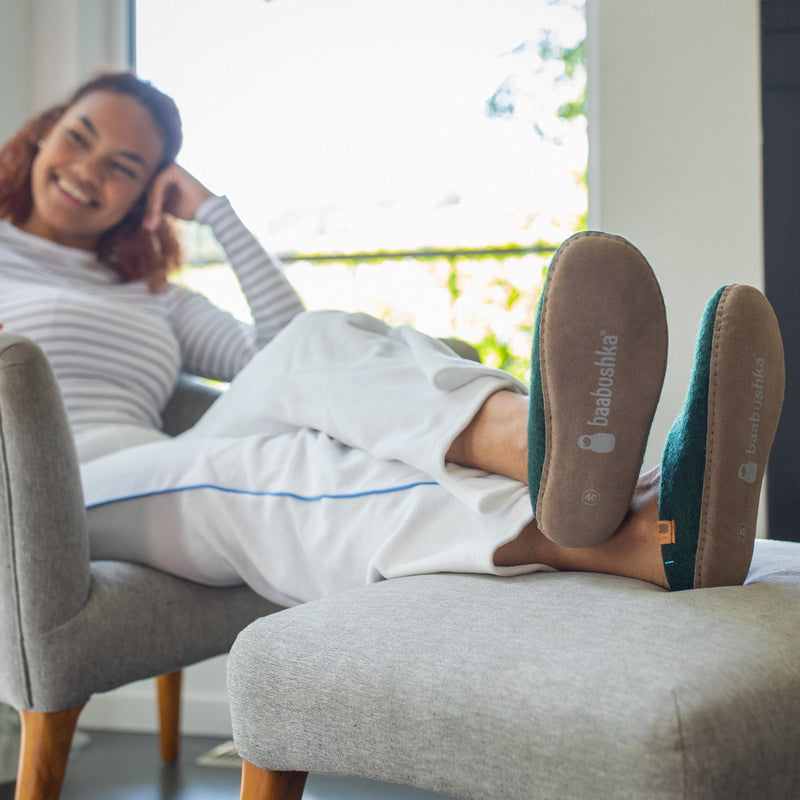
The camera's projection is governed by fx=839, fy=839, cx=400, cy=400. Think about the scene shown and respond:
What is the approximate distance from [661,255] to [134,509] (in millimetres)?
1112

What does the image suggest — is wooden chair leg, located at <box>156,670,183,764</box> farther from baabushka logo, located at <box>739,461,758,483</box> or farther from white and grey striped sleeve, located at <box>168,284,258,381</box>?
baabushka logo, located at <box>739,461,758,483</box>

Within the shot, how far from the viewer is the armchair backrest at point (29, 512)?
85 centimetres

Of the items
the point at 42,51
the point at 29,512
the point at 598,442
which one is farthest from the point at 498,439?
the point at 42,51

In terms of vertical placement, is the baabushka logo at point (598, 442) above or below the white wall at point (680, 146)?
below

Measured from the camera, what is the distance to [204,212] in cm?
163

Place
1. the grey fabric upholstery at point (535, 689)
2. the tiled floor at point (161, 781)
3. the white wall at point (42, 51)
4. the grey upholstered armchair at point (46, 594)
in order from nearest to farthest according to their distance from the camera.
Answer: the grey fabric upholstery at point (535, 689) < the grey upholstered armchair at point (46, 594) < the tiled floor at point (161, 781) < the white wall at point (42, 51)

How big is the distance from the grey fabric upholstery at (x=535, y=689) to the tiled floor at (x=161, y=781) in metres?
0.79

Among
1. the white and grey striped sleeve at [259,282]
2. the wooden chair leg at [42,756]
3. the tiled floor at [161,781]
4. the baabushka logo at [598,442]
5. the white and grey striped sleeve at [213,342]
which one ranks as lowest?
the tiled floor at [161,781]

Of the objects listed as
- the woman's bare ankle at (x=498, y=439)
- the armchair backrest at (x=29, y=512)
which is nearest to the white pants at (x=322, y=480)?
the woman's bare ankle at (x=498, y=439)

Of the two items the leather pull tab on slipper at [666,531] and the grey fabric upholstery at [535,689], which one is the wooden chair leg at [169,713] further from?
the leather pull tab on slipper at [666,531]

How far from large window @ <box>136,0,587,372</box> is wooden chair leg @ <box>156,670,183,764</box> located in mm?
880

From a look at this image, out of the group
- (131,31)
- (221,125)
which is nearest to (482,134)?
(221,125)

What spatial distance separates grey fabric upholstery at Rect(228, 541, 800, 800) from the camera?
0.47m

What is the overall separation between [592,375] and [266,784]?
411 millimetres
